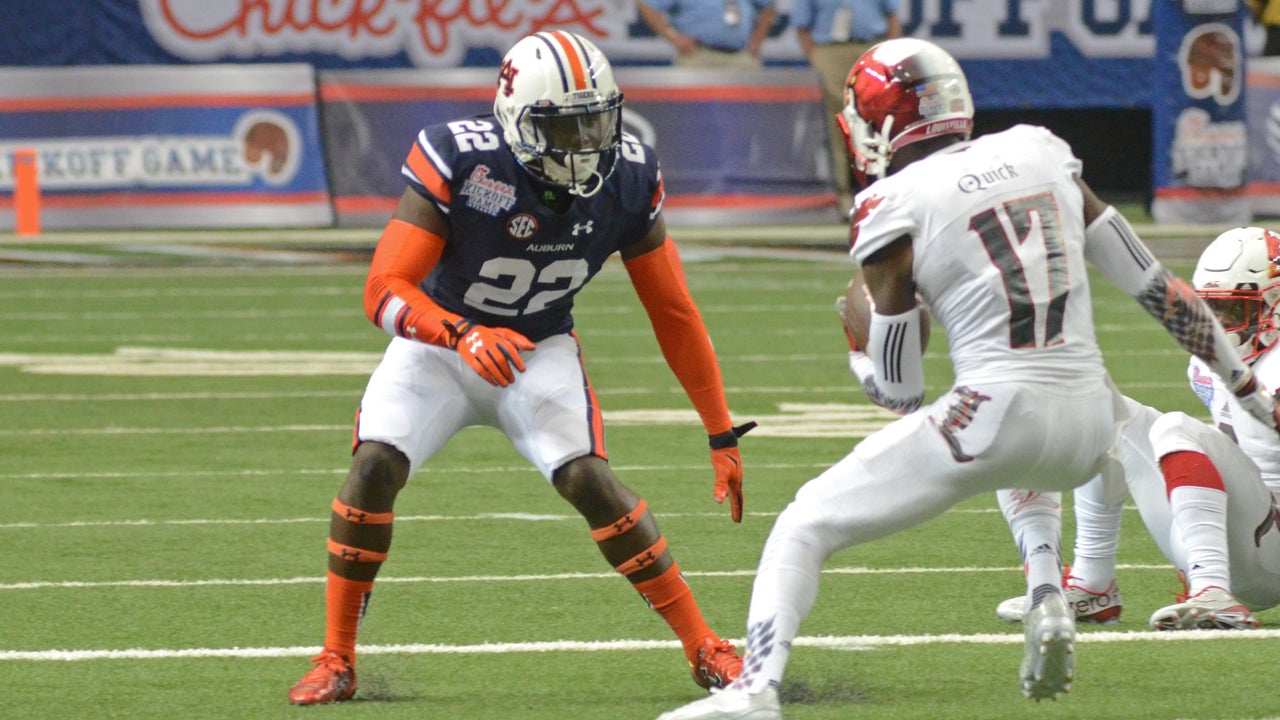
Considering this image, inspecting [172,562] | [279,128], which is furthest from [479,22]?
[172,562]

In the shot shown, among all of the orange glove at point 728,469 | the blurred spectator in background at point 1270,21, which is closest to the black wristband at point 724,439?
the orange glove at point 728,469

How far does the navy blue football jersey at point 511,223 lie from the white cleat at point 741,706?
1161 mm

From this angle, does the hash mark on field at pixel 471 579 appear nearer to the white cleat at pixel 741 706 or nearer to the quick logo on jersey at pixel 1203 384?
the quick logo on jersey at pixel 1203 384

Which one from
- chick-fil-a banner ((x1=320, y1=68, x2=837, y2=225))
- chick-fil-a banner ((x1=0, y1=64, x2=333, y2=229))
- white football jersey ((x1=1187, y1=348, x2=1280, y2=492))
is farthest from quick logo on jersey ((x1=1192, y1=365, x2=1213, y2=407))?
chick-fil-a banner ((x1=0, y1=64, x2=333, y2=229))

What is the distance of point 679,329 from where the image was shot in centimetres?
477

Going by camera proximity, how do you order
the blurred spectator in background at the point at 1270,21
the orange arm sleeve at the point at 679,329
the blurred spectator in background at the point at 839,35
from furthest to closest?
the blurred spectator in background at the point at 1270,21, the blurred spectator in background at the point at 839,35, the orange arm sleeve at the point at 679,329

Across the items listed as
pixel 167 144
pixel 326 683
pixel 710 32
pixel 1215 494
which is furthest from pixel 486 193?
pixel 710 32

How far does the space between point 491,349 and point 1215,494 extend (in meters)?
1.80

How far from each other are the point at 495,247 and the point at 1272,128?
46.1 feet

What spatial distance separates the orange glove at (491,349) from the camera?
4.09m

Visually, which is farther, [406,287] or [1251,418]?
A: [1251,418]

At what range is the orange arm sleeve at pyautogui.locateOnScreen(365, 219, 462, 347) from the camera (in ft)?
13.9

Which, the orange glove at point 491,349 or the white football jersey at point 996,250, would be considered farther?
the orange glove at point 491,349

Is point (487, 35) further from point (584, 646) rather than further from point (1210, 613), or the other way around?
point (1210, 613)
